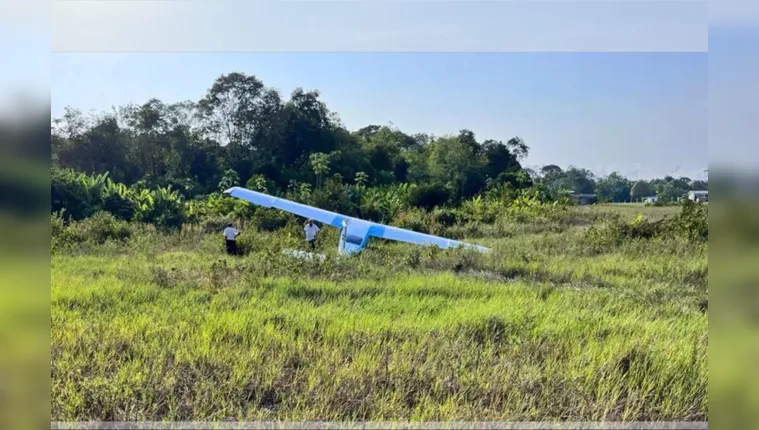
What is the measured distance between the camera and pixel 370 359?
311 cm

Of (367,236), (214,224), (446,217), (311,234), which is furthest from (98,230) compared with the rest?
(446,217)

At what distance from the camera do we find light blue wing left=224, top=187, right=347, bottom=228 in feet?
24.1

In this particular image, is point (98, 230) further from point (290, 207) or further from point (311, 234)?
point (311, 234)

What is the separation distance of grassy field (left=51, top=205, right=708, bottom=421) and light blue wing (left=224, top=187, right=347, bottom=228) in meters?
1.86

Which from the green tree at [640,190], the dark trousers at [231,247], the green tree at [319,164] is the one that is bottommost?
the dark trousers at [231,247]

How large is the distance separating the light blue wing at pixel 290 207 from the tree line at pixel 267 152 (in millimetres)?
647

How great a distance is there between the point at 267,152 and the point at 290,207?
3.76ft

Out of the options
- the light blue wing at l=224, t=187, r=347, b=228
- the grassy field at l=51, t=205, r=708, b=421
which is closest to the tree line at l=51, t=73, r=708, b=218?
the light blue wing at l=224, t=187, r=347, b=228

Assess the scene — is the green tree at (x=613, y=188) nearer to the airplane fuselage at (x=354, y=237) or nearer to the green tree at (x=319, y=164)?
the airplane fuselage at (x=354, y=237)

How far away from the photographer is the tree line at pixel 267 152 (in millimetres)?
7488

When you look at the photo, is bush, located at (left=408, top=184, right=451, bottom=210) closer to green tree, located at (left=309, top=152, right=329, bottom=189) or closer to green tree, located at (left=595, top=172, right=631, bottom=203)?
green tree, located at (left=309, top=152, right=329, bottom=189)

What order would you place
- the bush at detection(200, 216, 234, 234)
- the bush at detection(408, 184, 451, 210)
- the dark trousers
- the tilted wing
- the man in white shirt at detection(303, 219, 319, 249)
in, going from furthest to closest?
1. the bush at detection(408, 184, 451, 210)
2. the bush at detection(200, 216, 234, 234)
3. the man in white shirt at detection(303, 219, 319, 249)
4. the tilted wing
5. the dark trousers

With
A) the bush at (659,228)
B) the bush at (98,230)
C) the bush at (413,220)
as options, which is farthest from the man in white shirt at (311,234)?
the bush at (659,228)
